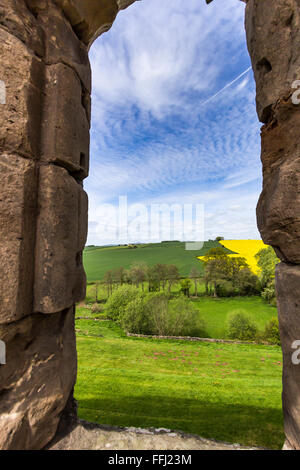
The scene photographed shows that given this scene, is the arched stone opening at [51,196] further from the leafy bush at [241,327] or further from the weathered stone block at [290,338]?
the leafy bush at [241,327]

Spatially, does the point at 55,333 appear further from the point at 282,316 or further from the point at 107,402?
the point at 107,402

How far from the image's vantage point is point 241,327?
2328 cm

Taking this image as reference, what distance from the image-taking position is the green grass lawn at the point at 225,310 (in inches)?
999

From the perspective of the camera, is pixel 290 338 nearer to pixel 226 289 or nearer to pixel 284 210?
pixel 284 210

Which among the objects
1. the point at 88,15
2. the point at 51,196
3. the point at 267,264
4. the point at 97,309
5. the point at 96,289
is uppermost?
the point at 88,15

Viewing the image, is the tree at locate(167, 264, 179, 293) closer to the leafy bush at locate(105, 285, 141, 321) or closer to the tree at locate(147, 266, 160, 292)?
the tree at locate(147, 266, 160, 292)

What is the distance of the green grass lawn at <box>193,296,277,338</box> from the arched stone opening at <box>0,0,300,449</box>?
25486 millimetres

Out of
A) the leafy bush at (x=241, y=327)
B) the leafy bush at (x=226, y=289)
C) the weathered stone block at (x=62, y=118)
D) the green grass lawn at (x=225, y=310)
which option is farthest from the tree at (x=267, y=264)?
the weathered stone block at (x=62, y=118)

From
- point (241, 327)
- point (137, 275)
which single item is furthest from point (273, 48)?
point (137, 275)

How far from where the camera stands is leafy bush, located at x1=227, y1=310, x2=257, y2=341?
22.6 meters

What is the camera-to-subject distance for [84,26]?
2559 mm

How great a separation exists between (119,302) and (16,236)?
28939mm

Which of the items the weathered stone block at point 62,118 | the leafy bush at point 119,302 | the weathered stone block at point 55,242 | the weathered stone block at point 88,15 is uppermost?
the weathered stone block at point 88,15

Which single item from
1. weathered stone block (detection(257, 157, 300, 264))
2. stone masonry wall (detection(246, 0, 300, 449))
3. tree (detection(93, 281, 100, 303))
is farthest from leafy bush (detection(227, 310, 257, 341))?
weathered stone block (detection(257, 157, 300, 264))
